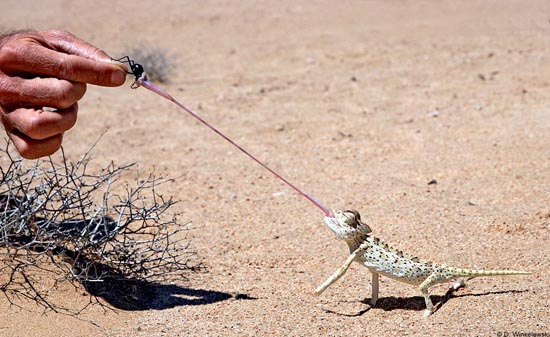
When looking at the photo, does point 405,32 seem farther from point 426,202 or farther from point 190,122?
point 426,202

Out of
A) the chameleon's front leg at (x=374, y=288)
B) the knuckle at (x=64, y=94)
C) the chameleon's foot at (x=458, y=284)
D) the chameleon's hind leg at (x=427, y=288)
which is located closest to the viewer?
the knuckle at (x=64, y=94)

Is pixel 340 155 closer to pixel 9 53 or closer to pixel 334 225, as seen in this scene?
pixel 334 225

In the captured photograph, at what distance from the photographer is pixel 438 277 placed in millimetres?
3828

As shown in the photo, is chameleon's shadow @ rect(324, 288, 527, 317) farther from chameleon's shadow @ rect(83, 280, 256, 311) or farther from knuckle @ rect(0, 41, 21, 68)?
knuckle @ rect(0, 41, 21, 68)

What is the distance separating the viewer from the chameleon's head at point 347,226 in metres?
3.85

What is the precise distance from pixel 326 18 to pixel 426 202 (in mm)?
8721

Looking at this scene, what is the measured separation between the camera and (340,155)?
696 centimetres

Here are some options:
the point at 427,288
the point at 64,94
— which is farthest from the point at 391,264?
the point at 64,94

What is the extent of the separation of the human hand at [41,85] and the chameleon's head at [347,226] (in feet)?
Result: 4.00

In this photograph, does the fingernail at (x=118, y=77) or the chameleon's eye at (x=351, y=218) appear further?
the chameleon's eye at (x=351, y=218)

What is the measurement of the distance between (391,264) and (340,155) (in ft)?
10.4

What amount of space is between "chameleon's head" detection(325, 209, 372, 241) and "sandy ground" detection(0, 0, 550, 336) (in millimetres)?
402

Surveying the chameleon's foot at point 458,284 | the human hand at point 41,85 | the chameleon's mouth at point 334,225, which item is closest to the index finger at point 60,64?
the human hand at point 41,85

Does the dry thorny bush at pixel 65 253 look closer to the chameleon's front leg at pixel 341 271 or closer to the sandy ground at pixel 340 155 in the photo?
the sandy ground at pixel 340 155
